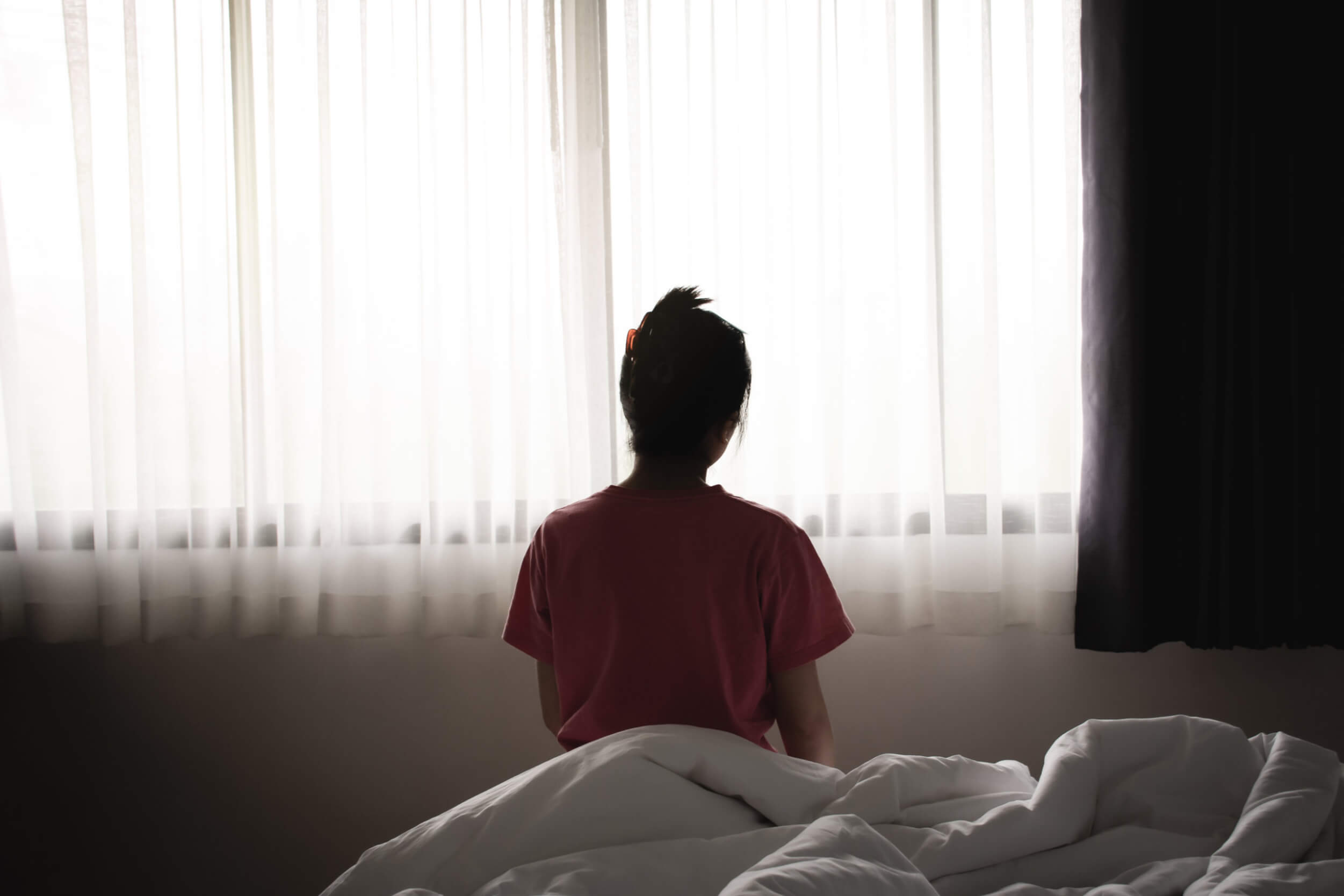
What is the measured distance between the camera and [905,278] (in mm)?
1681

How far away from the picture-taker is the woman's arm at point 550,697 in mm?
1272

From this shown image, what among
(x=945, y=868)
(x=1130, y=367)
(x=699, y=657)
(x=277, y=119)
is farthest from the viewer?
(x=277, y=119)

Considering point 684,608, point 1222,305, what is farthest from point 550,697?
point 1222,305

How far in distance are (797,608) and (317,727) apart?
127cm

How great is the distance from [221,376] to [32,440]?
42cm

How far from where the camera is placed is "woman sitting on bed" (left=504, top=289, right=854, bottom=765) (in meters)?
1.04

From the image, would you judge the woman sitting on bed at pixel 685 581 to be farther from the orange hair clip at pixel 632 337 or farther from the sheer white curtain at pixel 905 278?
the sheer white curtain at pixel 905 278

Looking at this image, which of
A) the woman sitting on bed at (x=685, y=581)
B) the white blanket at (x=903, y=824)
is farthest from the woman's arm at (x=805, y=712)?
the white blanket at (x=903, y=824)

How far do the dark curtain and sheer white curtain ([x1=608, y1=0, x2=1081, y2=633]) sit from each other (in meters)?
0.08

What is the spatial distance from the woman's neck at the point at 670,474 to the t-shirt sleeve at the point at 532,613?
0.18m

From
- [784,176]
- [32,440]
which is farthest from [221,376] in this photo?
[784,176]

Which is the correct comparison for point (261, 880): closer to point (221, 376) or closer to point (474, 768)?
point (474, 768)

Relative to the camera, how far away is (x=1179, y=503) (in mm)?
1631

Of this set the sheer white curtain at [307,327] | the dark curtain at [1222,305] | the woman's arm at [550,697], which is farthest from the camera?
the sheer white curtain at [307,327]
